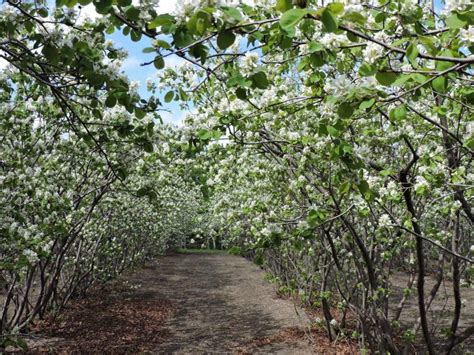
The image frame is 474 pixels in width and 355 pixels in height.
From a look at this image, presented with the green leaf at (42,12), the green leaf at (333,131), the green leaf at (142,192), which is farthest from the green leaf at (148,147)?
the green leaf at (333,131)

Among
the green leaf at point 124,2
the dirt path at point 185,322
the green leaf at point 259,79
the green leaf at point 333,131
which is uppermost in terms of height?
the green leaf at point 124,2

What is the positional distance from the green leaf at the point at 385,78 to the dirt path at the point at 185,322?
5963 mm

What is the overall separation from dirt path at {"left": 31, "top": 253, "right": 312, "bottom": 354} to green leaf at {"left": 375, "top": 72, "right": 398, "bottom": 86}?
5.96 meters

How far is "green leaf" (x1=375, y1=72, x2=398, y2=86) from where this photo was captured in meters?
1.83

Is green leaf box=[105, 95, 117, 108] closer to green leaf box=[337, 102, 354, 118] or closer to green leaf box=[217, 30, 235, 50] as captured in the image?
green leaf box=[217, 30, 235, 50]

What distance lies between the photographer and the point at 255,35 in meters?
2.24

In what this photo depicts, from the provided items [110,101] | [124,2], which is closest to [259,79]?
[124,2]

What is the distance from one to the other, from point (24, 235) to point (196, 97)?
2.65 meters

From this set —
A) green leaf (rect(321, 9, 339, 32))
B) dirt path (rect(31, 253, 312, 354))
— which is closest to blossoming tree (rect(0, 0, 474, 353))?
green leaf (rect(321, 9, 339, 32))

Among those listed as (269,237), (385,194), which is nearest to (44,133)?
(269,237)

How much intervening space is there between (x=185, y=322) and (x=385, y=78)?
8745 millimetres

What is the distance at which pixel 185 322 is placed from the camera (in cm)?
964

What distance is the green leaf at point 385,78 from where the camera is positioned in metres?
1.83

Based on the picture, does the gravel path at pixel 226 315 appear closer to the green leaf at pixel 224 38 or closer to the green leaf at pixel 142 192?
the green leaf at pixel 142 192
